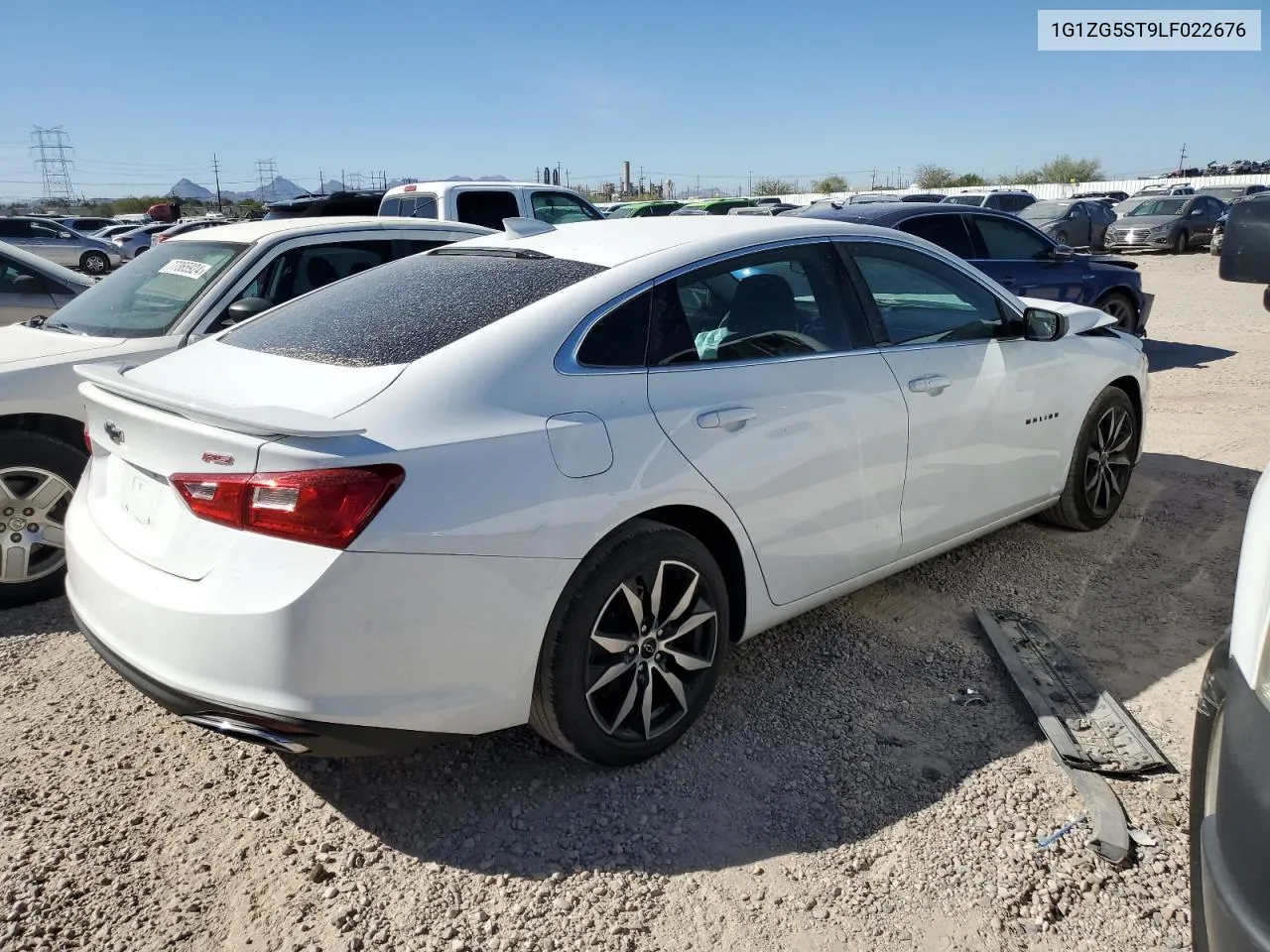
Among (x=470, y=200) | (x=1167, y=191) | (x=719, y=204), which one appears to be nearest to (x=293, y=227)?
(x=470, y=200)

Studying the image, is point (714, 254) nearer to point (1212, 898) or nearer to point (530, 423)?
point (530, 423)

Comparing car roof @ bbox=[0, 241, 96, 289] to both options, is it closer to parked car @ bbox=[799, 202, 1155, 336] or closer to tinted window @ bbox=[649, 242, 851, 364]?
tinted window @ bbox=[649, 242, 851, 364]

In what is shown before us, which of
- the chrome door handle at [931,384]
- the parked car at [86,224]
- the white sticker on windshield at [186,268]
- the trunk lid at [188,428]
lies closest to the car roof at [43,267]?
the white sticker on windshield at [186,268]

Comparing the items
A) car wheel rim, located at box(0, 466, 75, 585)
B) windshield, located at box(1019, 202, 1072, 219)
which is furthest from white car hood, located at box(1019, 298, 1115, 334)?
windshield, located at box(1019, 202, 1072, 219)

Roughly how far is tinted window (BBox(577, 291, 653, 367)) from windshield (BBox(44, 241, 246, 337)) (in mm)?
2774

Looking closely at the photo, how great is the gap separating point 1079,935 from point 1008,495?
2239 millimetres

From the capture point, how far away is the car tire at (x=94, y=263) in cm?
2675

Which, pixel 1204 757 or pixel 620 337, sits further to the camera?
pixel 620 337

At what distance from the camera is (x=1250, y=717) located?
5.47 ft

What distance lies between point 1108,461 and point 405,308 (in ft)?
11.9

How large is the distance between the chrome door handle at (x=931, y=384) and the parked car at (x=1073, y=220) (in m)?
21.2

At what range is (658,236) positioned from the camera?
3445 mm

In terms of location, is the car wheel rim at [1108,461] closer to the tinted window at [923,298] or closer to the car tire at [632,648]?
the tinted window at [923,298]

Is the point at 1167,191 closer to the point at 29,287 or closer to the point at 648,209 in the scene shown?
the point at 648,209
